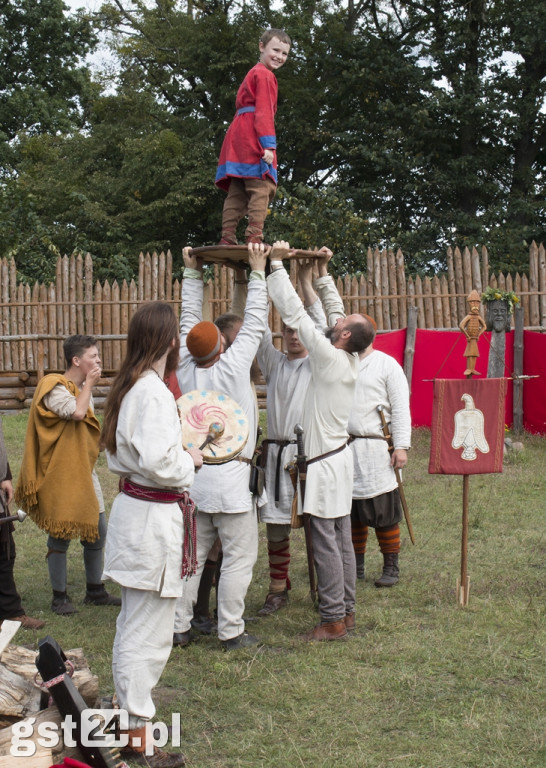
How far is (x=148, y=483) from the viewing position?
3449 mm

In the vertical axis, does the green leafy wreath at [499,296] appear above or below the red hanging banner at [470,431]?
above

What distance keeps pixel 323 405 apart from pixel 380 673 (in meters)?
1.43

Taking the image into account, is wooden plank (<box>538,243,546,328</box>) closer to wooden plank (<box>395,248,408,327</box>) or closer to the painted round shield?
wooden plank (<box>395,248,408,327</box>)

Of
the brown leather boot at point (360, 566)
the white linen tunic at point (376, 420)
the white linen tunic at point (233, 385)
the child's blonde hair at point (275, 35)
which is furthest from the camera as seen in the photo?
the brown leather boot at point (360, 566)

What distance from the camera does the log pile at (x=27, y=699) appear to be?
3.20m

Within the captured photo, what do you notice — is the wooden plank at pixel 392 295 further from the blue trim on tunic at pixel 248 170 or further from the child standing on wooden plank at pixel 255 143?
the blue trim on tunic at pixel 248 170

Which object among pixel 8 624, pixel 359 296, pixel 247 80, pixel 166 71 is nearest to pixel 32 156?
pixel 166 71

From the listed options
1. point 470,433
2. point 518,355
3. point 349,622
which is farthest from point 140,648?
point 518,355

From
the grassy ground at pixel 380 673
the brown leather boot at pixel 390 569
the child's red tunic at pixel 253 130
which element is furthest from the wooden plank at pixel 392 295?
the child's red tunic at pixel 253 130

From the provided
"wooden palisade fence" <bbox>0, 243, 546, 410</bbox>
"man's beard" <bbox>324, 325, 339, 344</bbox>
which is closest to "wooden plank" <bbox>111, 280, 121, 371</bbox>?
"wooden palisade fence" <bbox>0, 243, 546, 410</bbox>

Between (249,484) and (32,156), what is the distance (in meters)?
19.1

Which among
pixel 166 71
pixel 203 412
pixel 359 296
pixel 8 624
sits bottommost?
pixel 8 624

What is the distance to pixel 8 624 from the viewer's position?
12.3 ft

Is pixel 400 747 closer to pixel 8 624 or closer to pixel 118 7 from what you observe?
pixel 8 624
